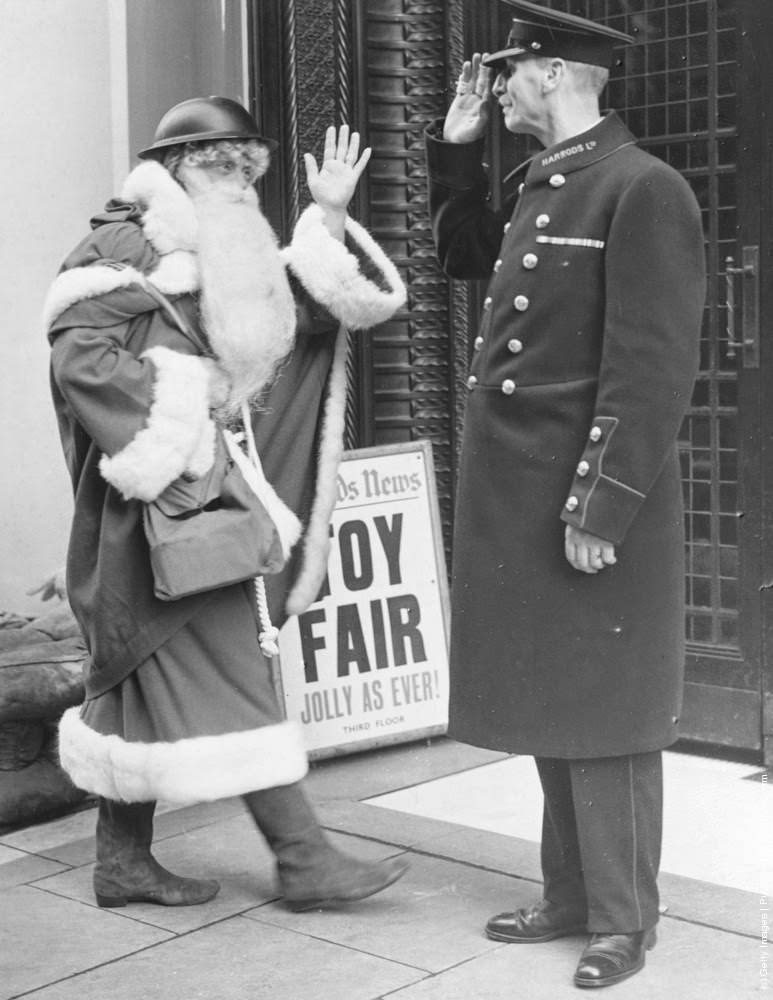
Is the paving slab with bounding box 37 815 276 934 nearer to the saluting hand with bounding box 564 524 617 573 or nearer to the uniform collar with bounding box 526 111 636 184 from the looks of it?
the saluting hand with bounding box 564 524 617 573

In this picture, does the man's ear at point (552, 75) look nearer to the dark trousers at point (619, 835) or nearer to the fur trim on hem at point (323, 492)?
the fur trim on hem at point (323, 492)

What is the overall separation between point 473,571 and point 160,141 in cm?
133

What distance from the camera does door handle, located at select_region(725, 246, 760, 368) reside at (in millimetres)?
4945

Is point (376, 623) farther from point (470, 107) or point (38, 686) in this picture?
point (470, 107)

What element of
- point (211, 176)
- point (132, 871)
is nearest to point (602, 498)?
point (211, 176)

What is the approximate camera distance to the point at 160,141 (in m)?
4.04

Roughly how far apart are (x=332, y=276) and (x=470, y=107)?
21.8 inches

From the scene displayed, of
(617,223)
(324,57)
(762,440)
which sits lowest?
(762,440)

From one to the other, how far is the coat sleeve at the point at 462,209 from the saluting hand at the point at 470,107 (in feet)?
0.08

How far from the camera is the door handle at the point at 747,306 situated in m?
4.95

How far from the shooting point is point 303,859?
3926 mm

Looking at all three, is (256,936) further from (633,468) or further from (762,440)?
(762,440)

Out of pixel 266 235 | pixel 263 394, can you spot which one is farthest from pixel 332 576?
pixel 266 235

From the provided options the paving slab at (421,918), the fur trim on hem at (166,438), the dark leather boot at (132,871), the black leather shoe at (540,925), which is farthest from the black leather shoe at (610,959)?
Answer: the fur trim on hem at (166,438)
